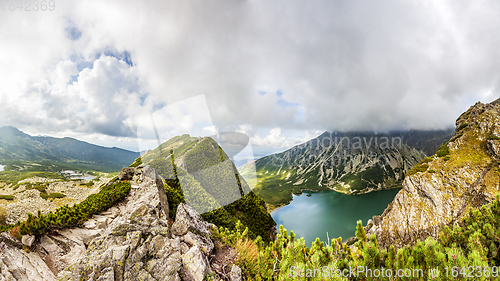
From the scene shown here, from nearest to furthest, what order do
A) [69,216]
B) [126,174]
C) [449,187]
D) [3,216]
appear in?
[69,216], [3,216], [126,174], [449,187]

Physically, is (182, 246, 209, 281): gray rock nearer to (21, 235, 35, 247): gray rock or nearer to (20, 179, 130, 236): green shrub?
(21, 235, 35, 247): gray rock

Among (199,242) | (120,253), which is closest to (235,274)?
(199,242)

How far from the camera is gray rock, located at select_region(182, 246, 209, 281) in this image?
6242 millimetres

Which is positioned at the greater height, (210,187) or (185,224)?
(210,187)

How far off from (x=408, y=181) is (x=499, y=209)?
38695 millimetres

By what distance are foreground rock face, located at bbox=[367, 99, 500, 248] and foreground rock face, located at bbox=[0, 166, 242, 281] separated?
43.2 metres

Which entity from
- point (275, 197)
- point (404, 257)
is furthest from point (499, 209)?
point (275, 197)

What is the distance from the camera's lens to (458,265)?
5.64 m

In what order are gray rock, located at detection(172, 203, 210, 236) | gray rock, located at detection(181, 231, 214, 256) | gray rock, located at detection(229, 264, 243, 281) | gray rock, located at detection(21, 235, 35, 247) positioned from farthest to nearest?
gray rock, located at detection(172, 203, 210, 236) → gray rock, located at detection(181, 231, 214, 256) → gray rock, located at detection(229, 264, 243, 281) → gray rock, located at detection(21, 235, 35, 247)

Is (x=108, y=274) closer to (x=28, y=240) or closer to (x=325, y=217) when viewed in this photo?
(x=28, y=240)

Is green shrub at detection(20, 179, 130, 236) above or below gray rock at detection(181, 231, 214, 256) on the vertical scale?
above

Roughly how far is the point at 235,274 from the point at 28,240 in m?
7.76

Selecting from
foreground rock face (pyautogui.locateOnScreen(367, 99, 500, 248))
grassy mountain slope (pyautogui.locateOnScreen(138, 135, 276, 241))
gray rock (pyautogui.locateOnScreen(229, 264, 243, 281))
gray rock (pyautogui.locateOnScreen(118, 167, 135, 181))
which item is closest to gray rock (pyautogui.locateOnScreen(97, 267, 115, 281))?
gray rock (pyautogui.locateOnScreen(229, 264, 243, 281))

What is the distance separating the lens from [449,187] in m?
33.6
